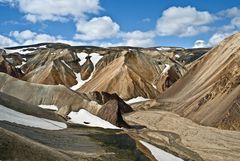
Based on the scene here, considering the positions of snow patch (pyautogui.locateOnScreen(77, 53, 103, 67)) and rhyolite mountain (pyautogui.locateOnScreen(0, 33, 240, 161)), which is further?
snow patch (pyautogui.locateOnScreen(77, 53, 103, 67))

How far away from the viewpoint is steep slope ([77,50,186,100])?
124375 millimetres

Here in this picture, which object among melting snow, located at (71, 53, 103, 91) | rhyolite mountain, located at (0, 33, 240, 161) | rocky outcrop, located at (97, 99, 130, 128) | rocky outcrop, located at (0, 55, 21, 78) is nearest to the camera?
rhyolite mountain, located at (0, 33, 240, 161)

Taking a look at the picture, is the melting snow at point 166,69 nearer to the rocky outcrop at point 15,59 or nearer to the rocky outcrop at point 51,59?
the rocky outcrop at point 51,59

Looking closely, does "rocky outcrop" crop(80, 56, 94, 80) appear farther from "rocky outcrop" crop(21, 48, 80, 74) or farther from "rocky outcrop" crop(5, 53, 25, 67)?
"rocky outcrop" crop(5, 53, 25, 67)

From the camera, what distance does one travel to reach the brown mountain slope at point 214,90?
70375 millimetres

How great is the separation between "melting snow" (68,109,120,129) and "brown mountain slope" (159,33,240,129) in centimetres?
1649

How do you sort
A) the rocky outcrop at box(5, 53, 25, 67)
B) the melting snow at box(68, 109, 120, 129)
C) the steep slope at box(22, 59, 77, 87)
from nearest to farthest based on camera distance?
the melting snow at box(68, 109, 120, 129) < the steep slope at box(22, 59, 77, 87) < the rocky outcrop at box(5, 53, 25, 67)

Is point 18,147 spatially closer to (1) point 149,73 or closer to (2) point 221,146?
(2) point 221,146

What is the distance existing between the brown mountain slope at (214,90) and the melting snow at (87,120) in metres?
16.5

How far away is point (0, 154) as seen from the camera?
22656 mm

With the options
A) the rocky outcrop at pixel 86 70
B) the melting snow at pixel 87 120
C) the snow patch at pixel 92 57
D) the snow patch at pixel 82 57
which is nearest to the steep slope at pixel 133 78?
the rocky outcrop at pixel 86 70

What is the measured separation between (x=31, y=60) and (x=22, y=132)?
449 ft

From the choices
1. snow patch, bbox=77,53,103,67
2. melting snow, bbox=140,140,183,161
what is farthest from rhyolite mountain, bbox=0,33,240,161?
melting snow, bbox=140,140,183,161

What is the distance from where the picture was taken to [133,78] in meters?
127
